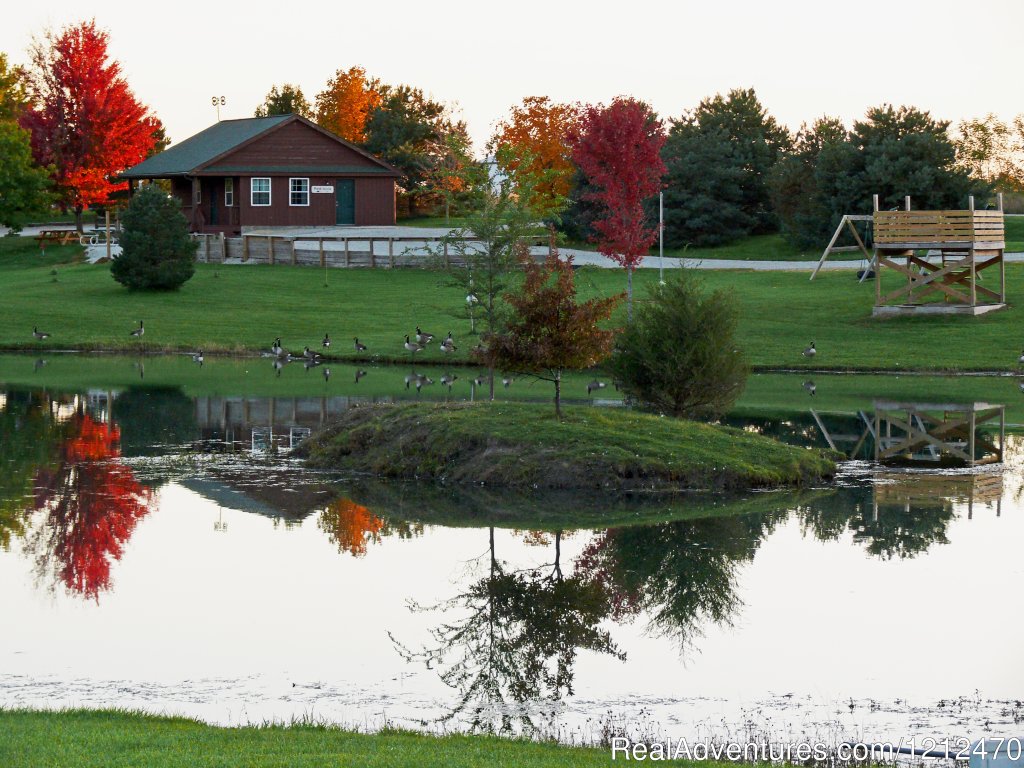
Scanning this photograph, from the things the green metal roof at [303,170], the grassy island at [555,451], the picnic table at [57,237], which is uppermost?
the green metal roof at [303,170]

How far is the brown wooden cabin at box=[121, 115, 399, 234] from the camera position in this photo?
69938 millimetres

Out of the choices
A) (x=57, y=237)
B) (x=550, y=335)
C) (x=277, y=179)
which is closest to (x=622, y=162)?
(x=550, y=335)

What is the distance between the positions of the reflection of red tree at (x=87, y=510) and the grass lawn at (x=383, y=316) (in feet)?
50.5

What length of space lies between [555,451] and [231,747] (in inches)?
546

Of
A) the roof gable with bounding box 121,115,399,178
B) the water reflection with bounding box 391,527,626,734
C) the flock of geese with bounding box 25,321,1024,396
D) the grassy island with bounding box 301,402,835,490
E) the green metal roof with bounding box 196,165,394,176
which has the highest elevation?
the roof gable with bounding box 121,115,399,178

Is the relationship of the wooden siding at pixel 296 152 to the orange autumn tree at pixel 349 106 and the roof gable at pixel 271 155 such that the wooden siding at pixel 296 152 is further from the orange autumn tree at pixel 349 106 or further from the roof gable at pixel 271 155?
the orange autumn tree at pixel 349 106

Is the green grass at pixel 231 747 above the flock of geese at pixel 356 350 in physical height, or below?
below

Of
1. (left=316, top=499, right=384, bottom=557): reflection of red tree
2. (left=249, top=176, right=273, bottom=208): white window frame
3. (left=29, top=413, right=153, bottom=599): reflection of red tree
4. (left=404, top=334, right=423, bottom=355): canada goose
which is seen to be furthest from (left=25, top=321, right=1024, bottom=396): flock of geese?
(left=249, top=176, right=273, bottom=208): white window frame

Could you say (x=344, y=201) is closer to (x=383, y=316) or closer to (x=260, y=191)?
(x=260, y=191)

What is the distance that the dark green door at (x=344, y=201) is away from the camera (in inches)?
2840

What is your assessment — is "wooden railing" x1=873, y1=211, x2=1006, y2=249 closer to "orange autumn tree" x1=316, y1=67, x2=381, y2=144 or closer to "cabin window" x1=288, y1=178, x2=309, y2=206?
"cabin window" x1=288, y1=178, x2=309, y2=206

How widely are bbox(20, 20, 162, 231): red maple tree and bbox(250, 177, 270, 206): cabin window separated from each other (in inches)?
381

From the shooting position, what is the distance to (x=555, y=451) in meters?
23.3

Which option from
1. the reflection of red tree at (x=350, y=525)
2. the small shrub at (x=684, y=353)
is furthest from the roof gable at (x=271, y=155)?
the reflection of red tree at (x=350, y=525)
